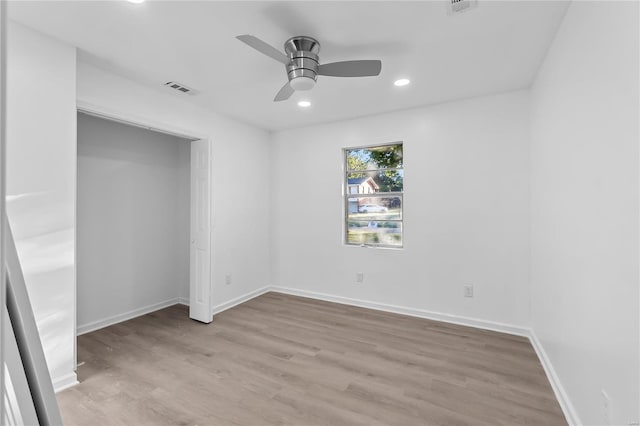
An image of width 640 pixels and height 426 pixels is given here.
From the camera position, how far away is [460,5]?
6.10ft

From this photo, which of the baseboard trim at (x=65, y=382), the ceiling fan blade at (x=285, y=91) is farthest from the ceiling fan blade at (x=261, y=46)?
the baseboard trim at (x=65, y=382)

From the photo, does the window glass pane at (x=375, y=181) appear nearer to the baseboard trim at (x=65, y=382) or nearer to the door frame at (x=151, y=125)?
the door frame at (x=151, y=125)

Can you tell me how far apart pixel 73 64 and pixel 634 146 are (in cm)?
330

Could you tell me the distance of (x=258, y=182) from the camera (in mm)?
4602

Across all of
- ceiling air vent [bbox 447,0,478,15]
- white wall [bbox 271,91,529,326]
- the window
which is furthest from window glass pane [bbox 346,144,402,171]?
ceiling air vent [bbox 447,0,478,15]

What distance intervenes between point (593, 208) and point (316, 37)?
1941 mm

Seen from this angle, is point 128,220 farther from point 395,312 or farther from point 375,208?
point 395,312

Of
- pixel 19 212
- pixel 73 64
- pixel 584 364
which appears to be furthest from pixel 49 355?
pixel 584 364

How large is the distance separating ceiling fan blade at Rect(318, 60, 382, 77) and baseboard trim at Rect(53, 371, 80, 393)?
2877 mm

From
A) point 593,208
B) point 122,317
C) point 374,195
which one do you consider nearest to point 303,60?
point 593,208

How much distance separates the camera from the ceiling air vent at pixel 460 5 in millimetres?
1841

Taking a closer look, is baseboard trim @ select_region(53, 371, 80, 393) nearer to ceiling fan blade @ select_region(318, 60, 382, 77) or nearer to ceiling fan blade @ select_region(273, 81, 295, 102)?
ceiling fan blade @ select_region(273, 81, 295, 102)

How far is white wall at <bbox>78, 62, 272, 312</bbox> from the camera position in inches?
109

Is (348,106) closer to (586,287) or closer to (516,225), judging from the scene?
(516,225)
